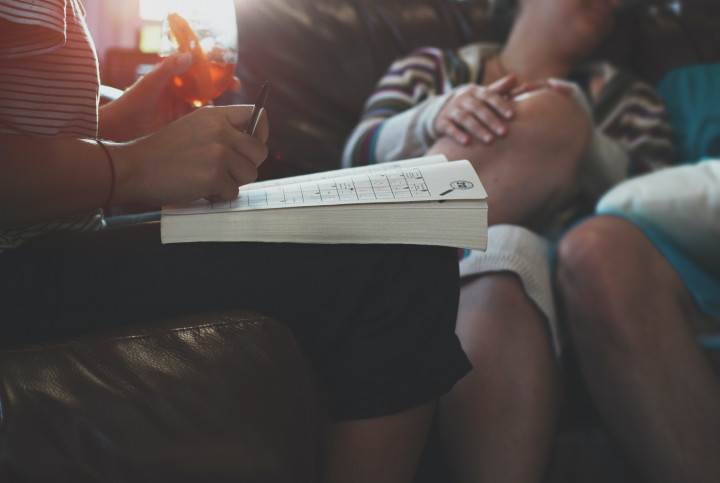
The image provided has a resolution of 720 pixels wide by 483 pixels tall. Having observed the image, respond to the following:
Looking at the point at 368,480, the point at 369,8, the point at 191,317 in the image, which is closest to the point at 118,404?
the point at 191,317

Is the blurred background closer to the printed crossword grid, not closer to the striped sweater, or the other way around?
the striped sweater

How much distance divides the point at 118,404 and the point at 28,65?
305 mm

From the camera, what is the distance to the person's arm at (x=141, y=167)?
52cm

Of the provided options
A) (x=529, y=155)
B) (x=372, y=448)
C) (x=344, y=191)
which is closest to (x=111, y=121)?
(x=344, y=191)

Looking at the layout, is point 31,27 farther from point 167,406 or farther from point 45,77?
point 167,406

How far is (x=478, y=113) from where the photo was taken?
1.02m

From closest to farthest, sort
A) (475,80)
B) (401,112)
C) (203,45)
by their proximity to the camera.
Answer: (203,45) → (401,112) → (475,80)

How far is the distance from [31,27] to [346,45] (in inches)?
39.3

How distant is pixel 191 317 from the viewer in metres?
0.55

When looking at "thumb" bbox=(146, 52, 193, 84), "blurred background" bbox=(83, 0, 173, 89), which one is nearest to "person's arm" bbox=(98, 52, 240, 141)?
"thumb" bbox=(146, 52, 193, 84)

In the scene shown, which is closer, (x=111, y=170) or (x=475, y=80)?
(x=111, y=170)

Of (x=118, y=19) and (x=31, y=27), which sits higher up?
(x=31, y=27)

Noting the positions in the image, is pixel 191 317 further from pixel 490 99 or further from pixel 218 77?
pixel 490 99

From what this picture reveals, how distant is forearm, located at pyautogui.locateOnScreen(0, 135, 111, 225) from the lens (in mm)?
510
